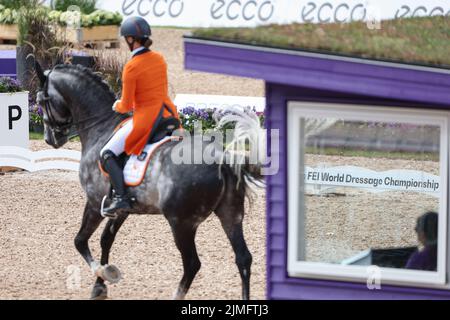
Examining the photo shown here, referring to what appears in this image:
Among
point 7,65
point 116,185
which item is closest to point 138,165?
point 116,185

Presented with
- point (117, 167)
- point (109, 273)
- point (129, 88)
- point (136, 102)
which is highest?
point (129, 88)

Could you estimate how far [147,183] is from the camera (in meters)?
9.23

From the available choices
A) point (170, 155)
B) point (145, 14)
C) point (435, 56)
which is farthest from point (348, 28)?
point (145, 14)

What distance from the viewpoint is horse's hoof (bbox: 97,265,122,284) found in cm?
953

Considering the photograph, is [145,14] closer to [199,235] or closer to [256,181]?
[199,235]

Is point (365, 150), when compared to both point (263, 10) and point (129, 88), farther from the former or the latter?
point (263, 10)

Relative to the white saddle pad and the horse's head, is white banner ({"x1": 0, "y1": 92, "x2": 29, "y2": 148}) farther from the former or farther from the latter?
the white saddle pad

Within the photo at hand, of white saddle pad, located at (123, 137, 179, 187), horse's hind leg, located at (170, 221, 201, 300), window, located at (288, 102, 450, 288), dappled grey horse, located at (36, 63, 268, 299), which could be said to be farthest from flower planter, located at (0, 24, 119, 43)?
horse's hind leg, located at (170, 221, 201, 300)

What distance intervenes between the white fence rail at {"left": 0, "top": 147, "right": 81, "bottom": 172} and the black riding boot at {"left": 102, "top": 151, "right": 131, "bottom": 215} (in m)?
5.95

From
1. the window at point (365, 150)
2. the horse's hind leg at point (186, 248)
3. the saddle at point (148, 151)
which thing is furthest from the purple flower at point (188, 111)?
the horse's hind leg at point (186, 248)

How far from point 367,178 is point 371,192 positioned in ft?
0.61

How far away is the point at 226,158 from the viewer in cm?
897

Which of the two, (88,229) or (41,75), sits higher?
(41,75)

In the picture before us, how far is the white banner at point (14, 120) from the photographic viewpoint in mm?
15250
